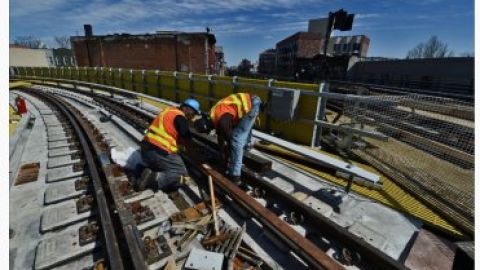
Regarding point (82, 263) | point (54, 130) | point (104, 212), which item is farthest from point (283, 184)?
point (54, 130)

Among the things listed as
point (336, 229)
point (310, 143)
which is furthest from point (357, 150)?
point (336, 229)

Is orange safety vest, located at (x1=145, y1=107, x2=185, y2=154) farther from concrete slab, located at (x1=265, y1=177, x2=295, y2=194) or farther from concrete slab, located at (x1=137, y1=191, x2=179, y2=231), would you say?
concrete slab, located at (x1=265, y1=177, x2=295, y2=194)

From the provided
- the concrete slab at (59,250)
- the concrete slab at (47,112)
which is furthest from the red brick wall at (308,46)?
the concrete slab at (59,250)

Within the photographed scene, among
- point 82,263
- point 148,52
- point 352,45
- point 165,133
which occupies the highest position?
point 352,45

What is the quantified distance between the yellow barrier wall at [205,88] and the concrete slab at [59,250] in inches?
203

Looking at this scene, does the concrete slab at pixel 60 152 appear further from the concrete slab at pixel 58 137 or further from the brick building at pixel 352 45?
the brick building at pixel 352 45

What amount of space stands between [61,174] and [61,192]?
761 mm

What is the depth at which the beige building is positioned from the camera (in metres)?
52.0

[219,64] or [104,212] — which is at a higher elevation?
[219,64]

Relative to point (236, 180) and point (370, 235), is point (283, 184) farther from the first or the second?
point (370, 235)

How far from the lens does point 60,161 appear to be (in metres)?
4.90

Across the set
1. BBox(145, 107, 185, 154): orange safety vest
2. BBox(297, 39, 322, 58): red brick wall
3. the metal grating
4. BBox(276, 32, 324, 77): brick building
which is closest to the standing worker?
BBox(145, 107, 185, 154): orange safety vest

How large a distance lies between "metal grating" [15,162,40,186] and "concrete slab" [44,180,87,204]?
582 mm

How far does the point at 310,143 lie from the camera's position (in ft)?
20.5
